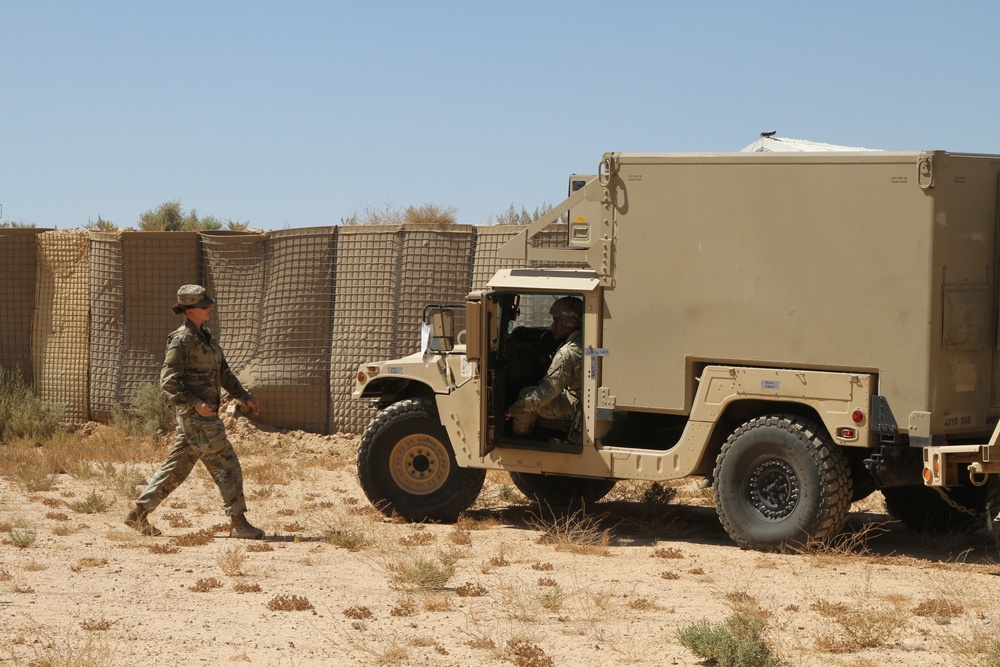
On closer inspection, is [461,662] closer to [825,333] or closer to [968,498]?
[825,333]

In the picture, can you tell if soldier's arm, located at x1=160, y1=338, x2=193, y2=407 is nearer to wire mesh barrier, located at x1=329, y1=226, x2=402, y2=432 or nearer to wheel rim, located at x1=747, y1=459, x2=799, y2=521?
wheel rim, located at x1=747, y1=459, x2=799, y2=521

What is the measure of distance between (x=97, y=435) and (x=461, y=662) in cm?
1218

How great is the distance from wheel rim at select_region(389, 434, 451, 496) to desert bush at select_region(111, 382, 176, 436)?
686 centimetres

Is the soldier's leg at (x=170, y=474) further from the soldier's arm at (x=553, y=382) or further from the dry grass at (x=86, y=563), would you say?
the soldier's arm at (x=553, y=382)

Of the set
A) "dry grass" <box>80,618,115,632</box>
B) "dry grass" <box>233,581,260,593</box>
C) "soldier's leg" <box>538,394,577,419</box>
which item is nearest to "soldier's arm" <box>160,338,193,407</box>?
"dry grass" <box>233,581,260,593</box>

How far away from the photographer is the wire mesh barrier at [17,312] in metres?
18.6

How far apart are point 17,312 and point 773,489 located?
40.9ft

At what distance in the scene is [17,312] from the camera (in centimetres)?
1861

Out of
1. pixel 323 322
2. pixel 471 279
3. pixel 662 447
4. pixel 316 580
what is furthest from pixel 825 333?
pixel 323 322

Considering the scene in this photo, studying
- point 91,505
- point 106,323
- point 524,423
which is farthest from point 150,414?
point 524,423

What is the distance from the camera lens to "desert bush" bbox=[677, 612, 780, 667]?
255 inches

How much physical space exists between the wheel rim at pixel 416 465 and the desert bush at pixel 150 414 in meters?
6.86

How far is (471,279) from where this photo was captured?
53.3ft

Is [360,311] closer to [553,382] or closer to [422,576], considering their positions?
[553,382]
